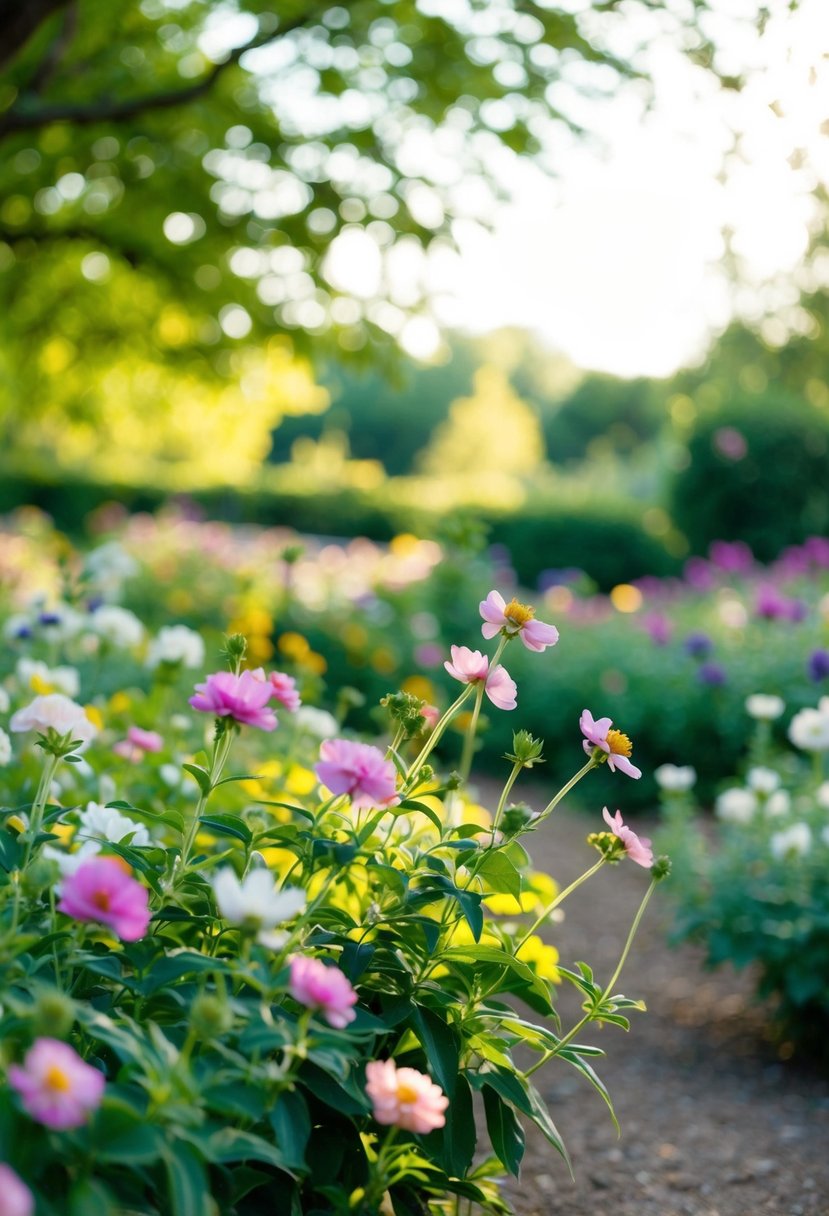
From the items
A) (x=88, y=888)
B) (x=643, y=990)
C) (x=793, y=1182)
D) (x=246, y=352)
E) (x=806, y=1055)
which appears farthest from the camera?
(x=246, y=352)

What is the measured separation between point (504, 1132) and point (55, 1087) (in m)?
0.85

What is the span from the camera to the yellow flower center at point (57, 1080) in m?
0.99

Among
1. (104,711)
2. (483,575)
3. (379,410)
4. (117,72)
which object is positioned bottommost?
(379,410)

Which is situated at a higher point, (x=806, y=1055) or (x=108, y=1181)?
(x=108, y=1181)

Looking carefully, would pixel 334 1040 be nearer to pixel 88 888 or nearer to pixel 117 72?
pixel 88 888

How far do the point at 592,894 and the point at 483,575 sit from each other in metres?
3.39

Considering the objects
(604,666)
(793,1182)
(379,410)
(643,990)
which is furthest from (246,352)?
(379,410)

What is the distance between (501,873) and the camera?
1.73 m

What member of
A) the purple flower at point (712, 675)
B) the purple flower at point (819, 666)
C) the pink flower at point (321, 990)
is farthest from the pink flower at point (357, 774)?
the purple flower at point (712, 675)

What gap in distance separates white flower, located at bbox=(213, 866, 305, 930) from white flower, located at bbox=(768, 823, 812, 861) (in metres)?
2.08

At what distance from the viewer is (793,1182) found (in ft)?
7.79

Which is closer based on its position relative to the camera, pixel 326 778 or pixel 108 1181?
pixel 108 1181

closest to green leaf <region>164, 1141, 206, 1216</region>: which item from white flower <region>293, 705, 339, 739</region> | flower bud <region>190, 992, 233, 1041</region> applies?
flower bud <region>190, 992, 233, 1041</region>

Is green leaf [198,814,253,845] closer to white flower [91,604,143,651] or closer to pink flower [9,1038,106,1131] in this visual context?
pink flower [9,1038,106,1131]
